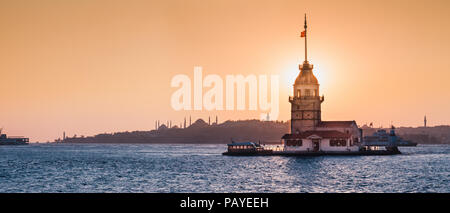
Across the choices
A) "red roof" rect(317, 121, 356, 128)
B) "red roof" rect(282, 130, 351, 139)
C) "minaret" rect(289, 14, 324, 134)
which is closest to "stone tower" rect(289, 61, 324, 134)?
"minaret" rect(289, 14, 324, 134)

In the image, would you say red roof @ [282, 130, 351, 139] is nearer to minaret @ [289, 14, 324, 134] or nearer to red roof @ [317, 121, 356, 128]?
red roof @ [317, 121, 356, 128]

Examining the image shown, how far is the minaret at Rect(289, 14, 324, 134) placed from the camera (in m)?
121

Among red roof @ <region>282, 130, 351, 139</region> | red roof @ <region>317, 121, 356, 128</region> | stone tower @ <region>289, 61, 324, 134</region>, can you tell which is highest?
stone tower @ <region>289, 61, 324, 134</region>

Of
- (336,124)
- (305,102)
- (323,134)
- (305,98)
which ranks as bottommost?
(323,134)

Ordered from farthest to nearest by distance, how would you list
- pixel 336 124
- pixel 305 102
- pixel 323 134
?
pixel 305 102, pixel 336 124, pixel 323 134

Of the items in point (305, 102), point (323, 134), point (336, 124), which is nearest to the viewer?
point (323, 134)

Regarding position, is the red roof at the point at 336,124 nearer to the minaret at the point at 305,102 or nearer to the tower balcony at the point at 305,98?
the minaret at the point at 305,102

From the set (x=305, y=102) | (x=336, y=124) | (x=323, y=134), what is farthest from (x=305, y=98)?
(x=323, y=134)

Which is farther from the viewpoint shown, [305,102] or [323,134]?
[305,102]

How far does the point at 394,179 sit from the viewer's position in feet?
206

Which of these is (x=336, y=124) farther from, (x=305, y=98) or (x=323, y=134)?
(x=305, y=98)

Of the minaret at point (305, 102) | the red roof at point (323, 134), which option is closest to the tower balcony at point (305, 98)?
the minaret at point (305, 102)

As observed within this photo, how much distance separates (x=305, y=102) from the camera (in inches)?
4764
